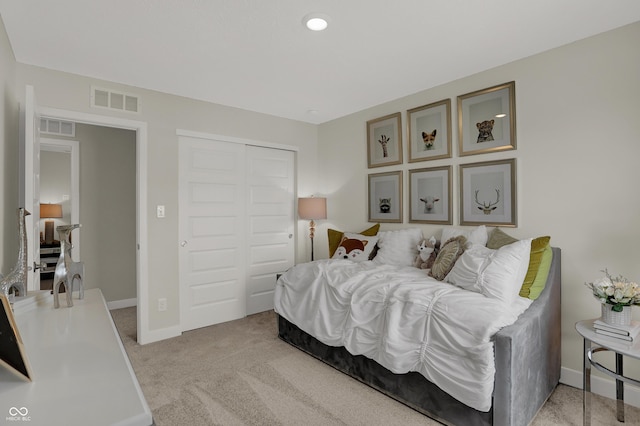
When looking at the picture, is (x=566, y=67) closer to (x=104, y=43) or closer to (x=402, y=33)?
(x=402, y=33)

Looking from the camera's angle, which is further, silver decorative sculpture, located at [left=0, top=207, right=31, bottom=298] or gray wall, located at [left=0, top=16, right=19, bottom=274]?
gray wall, located at [left=0, top=16, right=19, bottom=274]

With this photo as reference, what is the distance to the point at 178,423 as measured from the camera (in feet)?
6.48

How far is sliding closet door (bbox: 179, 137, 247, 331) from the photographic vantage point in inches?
138

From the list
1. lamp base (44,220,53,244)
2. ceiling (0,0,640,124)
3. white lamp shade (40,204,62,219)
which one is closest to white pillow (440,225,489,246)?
ceiling (0,0,640,124)

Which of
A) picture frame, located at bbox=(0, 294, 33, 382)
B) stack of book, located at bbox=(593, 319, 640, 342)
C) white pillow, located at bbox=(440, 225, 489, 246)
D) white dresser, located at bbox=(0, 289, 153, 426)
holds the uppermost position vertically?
white pillow, located at bbox=(440, 225, 489, 246)

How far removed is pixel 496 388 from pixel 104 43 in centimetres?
330

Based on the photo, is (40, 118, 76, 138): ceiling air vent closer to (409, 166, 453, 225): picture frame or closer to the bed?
the bed

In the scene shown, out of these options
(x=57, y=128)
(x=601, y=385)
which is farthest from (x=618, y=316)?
(x=57, y=128)

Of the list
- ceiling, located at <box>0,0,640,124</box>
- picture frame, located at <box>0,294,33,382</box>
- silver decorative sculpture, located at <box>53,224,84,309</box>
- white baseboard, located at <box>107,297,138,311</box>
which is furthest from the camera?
white baseboard, located at <box>107,297,138,311</box>

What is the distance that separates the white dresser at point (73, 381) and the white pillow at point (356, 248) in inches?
97.0

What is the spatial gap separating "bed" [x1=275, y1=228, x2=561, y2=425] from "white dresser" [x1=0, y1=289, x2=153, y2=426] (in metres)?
1.60

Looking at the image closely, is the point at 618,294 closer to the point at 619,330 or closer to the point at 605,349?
the point at 619,330

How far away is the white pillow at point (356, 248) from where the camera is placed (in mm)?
3412

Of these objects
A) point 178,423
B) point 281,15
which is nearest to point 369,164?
point 281,15
